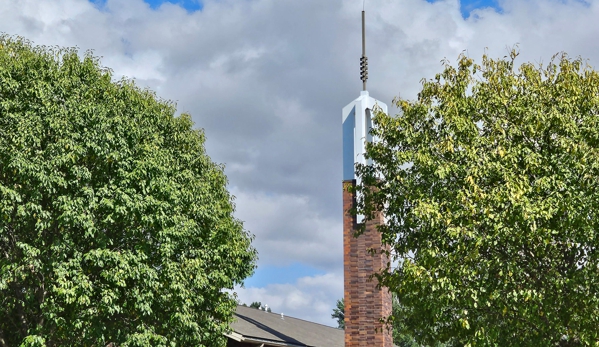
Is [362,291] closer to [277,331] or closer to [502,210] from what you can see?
A: [277,331]

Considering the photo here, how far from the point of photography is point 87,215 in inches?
733

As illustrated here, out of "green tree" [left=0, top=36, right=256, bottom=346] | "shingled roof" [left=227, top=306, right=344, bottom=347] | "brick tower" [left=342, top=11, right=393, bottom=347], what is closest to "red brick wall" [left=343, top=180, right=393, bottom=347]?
"brick tower" [left=342, top=11, right=393, bottom=347]

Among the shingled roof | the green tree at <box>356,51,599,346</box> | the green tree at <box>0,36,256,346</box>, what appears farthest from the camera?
the shingled roof

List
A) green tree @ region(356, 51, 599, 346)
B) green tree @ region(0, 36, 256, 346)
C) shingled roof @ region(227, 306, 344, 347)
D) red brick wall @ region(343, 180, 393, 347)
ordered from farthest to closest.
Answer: shingled roof @ region(227, 306, 344, 347)
red brick wall @ region(343, 180, 393, 347)
green tree @ region(0, 36, 256, 346)
green tree @ region(356, 51, 599, 346)

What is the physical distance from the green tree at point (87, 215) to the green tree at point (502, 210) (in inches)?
264

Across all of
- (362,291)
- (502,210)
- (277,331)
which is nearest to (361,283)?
(362,291)

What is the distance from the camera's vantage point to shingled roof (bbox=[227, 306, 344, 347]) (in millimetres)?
27250

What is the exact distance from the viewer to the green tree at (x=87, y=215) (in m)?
18.5

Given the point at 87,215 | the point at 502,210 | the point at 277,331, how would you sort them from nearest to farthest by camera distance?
the point at 502,210
the point at 87,215
the point at 277,331

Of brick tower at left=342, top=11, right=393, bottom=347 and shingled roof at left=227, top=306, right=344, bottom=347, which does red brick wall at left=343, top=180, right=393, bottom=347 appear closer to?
brick tower at left=342, top=11, right=393, bottom=347

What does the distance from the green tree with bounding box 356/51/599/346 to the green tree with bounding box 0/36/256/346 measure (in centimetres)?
670

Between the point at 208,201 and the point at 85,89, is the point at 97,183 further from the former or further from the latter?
the point at 208,201

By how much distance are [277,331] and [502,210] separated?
17749mm

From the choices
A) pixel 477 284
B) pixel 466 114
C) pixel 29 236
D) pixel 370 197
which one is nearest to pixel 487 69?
pixel 466 114
